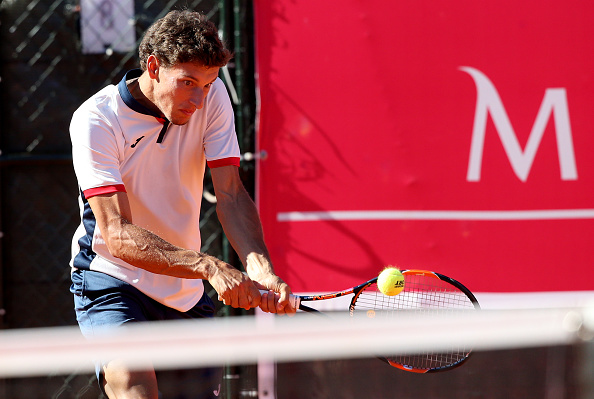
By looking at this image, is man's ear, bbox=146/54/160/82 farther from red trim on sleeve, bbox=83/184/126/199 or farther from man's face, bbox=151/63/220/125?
red trim on sleeve, bbox=83/184/126/199

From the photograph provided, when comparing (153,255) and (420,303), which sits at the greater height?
(153,255)

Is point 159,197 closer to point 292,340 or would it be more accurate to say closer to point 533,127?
point 292,340

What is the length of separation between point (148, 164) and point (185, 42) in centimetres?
45

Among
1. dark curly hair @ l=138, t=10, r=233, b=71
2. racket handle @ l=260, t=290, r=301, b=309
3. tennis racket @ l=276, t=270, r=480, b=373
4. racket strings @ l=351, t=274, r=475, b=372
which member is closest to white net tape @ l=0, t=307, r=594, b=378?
racket handle @ l=260, t=290, r=301, b=309

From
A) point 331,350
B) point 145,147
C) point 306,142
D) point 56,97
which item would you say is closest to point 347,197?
point 306,142

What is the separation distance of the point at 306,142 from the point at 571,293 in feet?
4.92

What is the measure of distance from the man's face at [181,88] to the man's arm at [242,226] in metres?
0.33

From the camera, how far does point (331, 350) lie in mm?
1507

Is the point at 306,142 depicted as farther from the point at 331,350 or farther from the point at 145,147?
the point at 331,350

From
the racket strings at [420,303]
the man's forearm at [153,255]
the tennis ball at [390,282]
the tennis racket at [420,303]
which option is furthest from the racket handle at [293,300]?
the racket strings at [420,303]

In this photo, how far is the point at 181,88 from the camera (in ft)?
7.74

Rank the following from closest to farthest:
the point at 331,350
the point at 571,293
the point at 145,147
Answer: the point at 331,350 → the point at 145,147 → the point at 571,293

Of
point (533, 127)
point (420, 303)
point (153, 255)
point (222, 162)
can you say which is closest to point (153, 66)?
point (222, 162)

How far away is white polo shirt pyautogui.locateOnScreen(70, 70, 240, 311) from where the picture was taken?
2373mm
